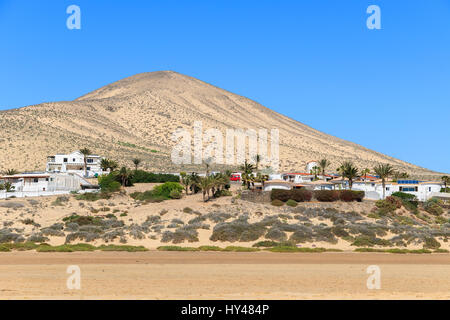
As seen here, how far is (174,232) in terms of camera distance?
38.8 meters

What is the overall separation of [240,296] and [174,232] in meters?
18.6

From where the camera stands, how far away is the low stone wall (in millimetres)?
56438

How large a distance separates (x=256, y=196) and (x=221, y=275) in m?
31.8

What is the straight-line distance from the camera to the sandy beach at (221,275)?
834 inches

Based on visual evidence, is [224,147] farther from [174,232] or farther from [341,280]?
[341,280]

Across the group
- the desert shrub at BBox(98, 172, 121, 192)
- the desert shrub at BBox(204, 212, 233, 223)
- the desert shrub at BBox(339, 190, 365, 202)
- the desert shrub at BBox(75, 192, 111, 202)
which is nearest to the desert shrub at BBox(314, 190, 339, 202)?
the desert shrub at BBox(339, 190, 365, 202)

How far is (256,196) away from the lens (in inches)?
2237

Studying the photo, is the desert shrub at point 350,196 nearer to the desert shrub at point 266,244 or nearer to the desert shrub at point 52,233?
the desert shrub at point 266,244

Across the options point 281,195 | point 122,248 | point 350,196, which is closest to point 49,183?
point 281,195

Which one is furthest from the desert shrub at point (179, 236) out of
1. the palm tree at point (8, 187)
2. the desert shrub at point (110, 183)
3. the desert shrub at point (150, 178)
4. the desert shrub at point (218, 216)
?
the desert shrub at point (150, 178)

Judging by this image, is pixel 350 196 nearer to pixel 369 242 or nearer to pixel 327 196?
pixel 327 196

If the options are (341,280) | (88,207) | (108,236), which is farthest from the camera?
(88,207)

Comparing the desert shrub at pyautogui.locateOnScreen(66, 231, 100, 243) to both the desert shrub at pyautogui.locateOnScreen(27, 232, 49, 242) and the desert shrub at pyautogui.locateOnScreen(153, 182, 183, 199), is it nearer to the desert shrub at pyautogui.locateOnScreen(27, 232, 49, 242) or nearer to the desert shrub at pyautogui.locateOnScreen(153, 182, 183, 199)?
the desert shrub at pyautogui.locateOnScreen(27, 232, 49, 242)
